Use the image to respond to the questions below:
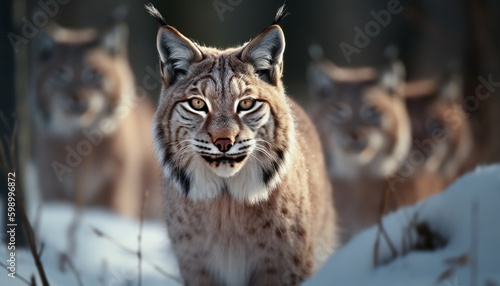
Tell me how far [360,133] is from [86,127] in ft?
7.91

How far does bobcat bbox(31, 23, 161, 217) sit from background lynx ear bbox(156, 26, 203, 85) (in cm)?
309

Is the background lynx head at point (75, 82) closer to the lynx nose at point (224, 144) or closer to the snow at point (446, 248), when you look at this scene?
the lynx nose at point (224, 144)

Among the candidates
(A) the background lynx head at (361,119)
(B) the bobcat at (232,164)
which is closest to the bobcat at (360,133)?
(A) the background lynx head at (361,119)

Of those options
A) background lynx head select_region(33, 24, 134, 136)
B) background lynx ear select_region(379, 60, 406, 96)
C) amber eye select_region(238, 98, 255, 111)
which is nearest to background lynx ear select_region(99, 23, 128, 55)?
background lynx head select_region(33, 24, 134, 136)

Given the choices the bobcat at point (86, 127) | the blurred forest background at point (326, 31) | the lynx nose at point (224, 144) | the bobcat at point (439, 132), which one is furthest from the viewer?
the blurred forest background at point (326, 31)

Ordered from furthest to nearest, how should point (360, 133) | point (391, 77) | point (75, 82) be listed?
point (391, 77) < point (75, 82) < point (360, 133)

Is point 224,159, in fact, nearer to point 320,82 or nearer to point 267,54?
point 267,54

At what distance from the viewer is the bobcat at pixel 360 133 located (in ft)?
18.7

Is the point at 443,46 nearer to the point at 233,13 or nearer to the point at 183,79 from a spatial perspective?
the point at 233,13

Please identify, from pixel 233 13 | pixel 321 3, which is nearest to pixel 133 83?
pixel 233 13

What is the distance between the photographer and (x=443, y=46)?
7465mm

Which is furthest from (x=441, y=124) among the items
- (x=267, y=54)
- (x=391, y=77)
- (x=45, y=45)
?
(x=267, y=54)

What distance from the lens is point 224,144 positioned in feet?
8.07

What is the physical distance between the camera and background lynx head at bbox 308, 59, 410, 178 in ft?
18.8
